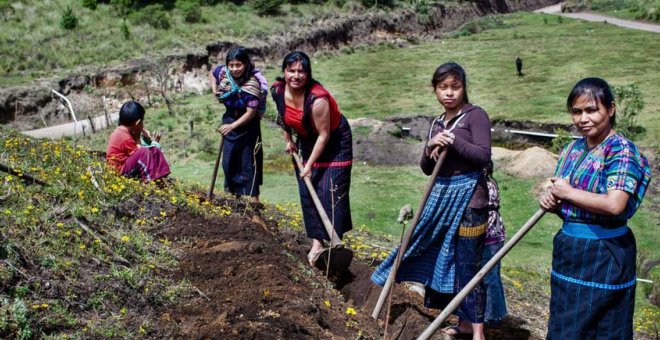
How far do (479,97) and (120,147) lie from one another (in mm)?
14183

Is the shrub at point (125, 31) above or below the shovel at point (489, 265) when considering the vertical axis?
above

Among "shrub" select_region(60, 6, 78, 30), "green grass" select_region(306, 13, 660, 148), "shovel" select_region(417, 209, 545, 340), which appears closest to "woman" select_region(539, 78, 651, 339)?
"shovel" select_region(417, 209, 545, 340)

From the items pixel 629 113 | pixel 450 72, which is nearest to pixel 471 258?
pixel 450 72

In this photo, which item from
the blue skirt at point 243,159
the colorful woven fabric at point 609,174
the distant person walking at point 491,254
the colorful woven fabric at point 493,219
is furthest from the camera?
the blue skirt at point 243,159

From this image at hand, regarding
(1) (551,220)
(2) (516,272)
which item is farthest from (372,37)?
A: (2) (516,272)

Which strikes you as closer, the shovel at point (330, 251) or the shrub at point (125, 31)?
the shovel at point (330, 251)

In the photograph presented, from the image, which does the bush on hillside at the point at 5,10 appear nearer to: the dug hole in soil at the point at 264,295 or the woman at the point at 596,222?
the dug hole in soil at the point at 264,295

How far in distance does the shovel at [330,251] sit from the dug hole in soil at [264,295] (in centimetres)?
9

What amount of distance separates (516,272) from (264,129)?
9.01 meters

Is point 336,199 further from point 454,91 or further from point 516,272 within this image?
point 516,272

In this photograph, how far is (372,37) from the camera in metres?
32.3

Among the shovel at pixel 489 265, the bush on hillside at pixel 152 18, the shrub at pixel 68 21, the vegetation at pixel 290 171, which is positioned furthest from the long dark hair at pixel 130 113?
the bush on hillside at pixel 152 18

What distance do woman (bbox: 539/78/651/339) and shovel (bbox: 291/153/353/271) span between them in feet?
6.32

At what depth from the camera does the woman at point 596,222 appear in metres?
3.10
